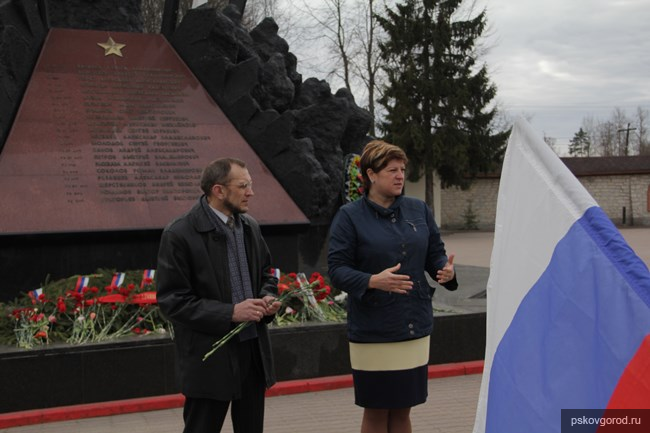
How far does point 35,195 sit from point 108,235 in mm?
696

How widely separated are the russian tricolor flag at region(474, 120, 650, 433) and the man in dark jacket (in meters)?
1.31

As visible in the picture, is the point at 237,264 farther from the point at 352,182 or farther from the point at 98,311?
the point at 352,182

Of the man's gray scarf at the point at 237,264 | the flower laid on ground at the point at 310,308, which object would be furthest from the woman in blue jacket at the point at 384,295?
the flower laid on ground at the point at 310,308

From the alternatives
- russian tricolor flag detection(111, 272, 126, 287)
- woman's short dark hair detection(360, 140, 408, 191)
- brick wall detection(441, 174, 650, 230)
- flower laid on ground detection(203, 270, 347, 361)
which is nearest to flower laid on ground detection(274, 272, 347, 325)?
flower laid on ground detection(203, 270, 347, 361)

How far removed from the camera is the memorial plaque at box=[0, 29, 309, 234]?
710 cm

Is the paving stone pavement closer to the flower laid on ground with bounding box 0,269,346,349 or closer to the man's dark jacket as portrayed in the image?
the flower laid on ground with bounding box 0,269,346,349

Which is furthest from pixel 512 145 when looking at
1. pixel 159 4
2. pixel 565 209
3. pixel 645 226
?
pixel 645 226

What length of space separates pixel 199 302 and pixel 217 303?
7 cm

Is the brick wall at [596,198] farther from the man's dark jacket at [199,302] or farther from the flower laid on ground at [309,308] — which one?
the man's dark jacket at [199,302]

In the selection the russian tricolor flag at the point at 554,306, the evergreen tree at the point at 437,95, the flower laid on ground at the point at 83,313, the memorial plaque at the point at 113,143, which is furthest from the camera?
the evergreen tree at the point at 437,95

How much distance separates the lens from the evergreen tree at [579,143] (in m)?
98.5

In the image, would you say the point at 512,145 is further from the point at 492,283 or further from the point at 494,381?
the point at 494,381

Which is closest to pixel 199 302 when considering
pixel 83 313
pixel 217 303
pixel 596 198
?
pixel 217 303

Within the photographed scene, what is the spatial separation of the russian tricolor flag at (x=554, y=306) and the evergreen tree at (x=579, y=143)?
98964 mm
